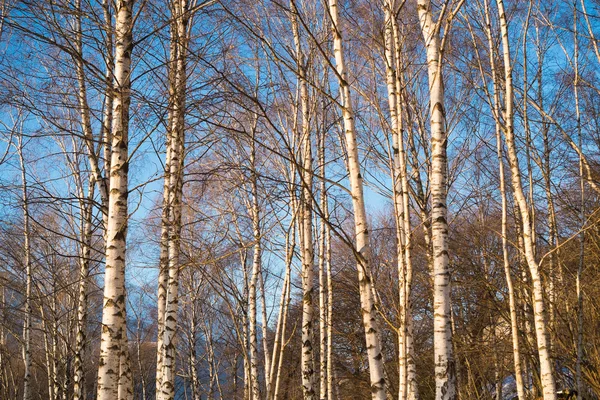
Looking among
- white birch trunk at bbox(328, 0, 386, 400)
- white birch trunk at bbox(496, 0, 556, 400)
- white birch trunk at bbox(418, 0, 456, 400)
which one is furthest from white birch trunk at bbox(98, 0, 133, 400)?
white birch trunk at bbox(496, 0, 556, 400)

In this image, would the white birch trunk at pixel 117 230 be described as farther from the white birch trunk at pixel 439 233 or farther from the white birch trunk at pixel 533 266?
the white birch trunk at pixel 533 266

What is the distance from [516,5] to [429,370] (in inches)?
361

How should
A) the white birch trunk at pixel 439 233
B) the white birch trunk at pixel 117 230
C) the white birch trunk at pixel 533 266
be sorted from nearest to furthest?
the white birch trunk at pixel 439 233 < the white birch trunk at pixel 117 230 < the white birch trunk at pixel 533 266

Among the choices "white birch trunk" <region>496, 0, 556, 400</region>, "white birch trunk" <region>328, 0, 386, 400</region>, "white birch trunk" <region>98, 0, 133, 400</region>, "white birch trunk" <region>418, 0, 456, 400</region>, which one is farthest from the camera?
"white birch trunk" <region>496, 0, 556, 400</region>

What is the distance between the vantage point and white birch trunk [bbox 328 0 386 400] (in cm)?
365

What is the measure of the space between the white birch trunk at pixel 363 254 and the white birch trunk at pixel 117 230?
64.1 inches

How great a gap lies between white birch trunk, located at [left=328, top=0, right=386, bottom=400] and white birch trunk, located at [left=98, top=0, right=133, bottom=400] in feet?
5.34

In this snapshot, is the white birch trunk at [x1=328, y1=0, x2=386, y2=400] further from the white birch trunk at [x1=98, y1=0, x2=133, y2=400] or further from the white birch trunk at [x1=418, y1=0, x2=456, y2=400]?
the white birch trunk at [x1=98, y1=0, x2=133, y2=400]

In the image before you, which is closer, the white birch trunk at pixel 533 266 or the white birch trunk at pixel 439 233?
the white birch trunk at pixel 439 233

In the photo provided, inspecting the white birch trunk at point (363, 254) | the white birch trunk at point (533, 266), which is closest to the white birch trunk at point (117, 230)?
the white birch trunk at point (363, 254)

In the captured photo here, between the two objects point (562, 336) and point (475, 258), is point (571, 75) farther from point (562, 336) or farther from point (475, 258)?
point (475, 258)

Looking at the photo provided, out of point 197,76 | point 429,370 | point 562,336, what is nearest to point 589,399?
point 562,336

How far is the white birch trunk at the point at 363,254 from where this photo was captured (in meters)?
3.65

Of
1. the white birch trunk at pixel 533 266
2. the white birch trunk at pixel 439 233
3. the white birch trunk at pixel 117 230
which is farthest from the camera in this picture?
the white birch trunk at pixel 533 266
